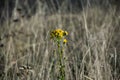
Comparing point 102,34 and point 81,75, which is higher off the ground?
point 102,34

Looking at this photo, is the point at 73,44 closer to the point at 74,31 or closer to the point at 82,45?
the point at 82,45

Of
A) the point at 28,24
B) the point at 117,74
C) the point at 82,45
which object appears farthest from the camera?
the point at 28,24

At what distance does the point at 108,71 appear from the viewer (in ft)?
5.96

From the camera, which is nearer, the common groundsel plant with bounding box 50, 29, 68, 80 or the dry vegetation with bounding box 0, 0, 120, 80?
the common groundsel plant with bounding box 50, 29, 68, 80

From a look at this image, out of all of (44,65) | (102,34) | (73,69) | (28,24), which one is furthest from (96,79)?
(28,24)

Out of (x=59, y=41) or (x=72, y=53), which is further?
(x=72, y=53)

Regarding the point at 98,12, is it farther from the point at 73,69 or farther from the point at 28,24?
the point at 73,69

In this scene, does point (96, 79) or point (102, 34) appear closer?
point (96, 79)

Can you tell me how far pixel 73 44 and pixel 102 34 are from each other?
0.26 meters

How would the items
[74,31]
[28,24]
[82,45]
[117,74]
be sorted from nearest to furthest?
[117,74] → [82,45] → [74,31] → [28,24]

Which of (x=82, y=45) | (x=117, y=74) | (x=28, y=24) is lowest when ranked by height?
(x=117, y=74)

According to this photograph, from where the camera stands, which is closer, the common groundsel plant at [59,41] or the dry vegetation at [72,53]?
the common groundsel plant at [59,41]

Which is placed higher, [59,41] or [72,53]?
[59,41]

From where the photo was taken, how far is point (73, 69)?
1979mm
